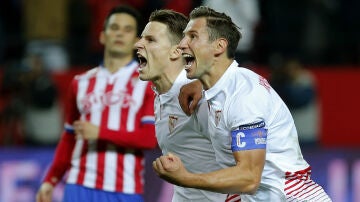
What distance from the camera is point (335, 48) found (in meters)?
11.1

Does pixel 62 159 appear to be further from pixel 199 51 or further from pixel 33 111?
pixel 33 111

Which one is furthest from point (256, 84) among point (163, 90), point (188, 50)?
point (163, 90)

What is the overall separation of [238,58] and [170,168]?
18.4 feet

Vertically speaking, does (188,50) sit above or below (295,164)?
above

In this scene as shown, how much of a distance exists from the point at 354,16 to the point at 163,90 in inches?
226

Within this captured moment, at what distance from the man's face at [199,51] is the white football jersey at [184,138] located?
0.46 meters

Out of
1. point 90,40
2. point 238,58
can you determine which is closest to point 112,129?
point 238,58

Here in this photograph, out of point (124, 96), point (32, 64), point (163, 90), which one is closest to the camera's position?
point (163, 90)

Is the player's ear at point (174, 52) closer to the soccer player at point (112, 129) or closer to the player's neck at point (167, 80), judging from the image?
the player's neck at point (167, 80)

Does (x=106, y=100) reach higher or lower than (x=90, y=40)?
lower

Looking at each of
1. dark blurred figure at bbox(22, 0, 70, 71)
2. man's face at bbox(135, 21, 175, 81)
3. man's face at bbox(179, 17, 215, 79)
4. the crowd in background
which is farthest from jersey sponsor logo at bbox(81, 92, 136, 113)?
dark blurred figure at bbox(22, 0, 70, 71)

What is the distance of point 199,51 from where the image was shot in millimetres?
4727

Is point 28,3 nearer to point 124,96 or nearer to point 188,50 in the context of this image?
point 124,96

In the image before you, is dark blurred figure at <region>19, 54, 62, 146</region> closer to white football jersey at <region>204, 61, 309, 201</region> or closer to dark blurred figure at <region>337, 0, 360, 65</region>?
dark blurred figure at <region>337, 0, 360, 65</region>
